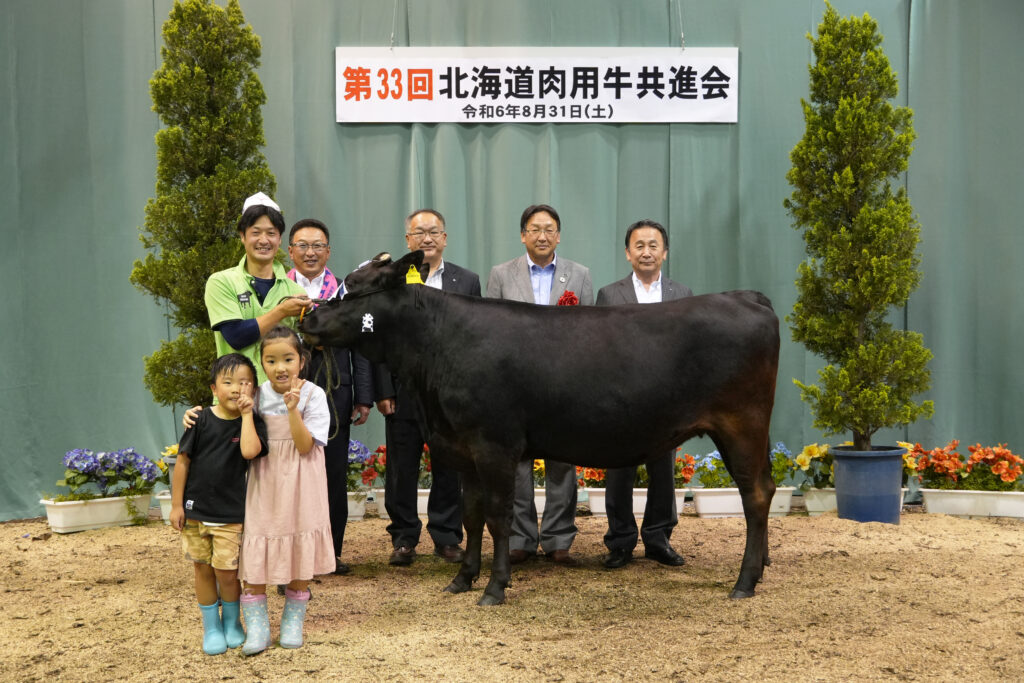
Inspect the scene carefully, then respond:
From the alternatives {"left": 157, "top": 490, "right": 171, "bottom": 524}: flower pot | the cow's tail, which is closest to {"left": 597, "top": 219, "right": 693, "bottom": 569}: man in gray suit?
the cow's tail

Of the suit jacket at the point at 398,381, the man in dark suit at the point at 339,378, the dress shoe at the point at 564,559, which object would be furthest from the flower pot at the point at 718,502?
the man in dark suit at the point at 339,378

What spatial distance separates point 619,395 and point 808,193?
3.15 m

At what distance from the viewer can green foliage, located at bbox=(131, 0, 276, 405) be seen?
6.31m

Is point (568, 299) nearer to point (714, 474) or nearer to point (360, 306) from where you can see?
point (360, 306)

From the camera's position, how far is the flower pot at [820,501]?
6641 mm

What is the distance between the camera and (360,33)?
722 cm

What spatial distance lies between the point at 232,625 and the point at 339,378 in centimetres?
152

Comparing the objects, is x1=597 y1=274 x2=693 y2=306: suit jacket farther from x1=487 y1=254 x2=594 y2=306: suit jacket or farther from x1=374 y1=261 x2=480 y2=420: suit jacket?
x1=374 y1=261 x2=480 y2=420: suit jacket

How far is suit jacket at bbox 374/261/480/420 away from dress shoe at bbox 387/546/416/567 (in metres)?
0.78

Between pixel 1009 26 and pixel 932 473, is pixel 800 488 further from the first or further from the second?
pixel 1009 26

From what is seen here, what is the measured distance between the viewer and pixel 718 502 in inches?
265

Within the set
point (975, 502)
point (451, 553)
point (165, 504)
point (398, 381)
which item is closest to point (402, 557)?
point (451, 553)

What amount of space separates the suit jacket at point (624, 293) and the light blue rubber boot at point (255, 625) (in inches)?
102

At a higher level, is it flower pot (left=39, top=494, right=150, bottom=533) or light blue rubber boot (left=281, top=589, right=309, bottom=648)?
light blue rubber boot (left=281, top=589, right=309, bottom=648)
